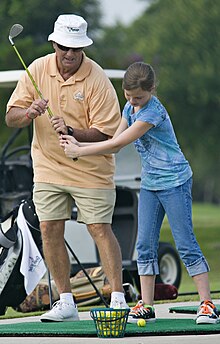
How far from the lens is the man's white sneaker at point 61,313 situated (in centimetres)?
804

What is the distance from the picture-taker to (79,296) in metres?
10.3

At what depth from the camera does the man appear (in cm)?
803

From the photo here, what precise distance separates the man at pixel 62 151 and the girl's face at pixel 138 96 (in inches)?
16.0

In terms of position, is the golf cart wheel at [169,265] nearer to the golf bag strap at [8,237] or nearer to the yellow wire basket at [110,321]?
the golf bag strap at [8,237]

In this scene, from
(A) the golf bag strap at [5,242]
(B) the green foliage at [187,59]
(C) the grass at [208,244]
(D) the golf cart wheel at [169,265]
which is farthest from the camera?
(B) the green foliage at [187,59]

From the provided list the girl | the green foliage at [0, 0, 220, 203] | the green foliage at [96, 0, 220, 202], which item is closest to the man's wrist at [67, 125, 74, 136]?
the girl

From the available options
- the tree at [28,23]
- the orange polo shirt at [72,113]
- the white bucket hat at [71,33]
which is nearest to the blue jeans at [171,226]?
the orange polo shirt at [72,113]

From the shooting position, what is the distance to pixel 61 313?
8.05 meters

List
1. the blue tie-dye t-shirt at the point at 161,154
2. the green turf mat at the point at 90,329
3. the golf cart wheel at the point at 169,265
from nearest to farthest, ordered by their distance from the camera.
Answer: the green turf mat at the point at 90,329, the blue tie-dye t-shirt at the point at 161,154, the golf cart wheel at the point at 169,265

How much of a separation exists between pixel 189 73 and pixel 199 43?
6.37ft

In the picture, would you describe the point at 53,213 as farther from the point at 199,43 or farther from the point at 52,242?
the point at 199,43

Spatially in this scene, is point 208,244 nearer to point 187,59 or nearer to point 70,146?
point 187,59

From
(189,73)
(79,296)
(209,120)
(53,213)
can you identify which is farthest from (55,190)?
(189,73)

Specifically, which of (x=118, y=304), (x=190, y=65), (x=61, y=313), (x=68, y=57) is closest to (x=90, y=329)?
(x=118, y=304)
